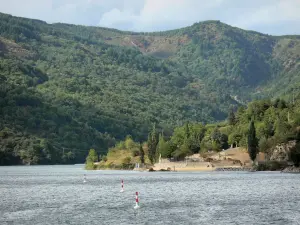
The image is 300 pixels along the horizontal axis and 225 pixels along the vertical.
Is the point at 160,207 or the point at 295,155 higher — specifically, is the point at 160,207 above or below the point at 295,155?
below

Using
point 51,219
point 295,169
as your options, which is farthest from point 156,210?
point 295,169

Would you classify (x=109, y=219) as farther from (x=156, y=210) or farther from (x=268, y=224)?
(x=268, y=224)

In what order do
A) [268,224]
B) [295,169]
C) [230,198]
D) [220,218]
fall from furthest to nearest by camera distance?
[295,169], [230,198], [220,218], [268,224]

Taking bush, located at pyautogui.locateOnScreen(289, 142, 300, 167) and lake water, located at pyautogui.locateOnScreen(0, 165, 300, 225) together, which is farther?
bush, located at pyautogui.locateOnScreen(289, 142, 300, 167)

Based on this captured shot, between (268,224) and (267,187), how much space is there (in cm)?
5384

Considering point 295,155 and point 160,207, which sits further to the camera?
point 295,155

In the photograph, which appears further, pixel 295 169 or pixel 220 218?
pixel 295 169

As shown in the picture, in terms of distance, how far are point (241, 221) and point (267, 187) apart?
170 feet

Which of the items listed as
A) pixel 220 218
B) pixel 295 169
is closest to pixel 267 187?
pixel 220 218

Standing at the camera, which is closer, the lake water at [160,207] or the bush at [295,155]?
the lake water at [160,207]

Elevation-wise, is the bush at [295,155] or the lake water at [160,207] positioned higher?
the bush at [295,155]

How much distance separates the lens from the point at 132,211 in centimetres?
8350

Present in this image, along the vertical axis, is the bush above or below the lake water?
above

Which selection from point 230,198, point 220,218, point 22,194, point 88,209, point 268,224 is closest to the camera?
point 268,224
